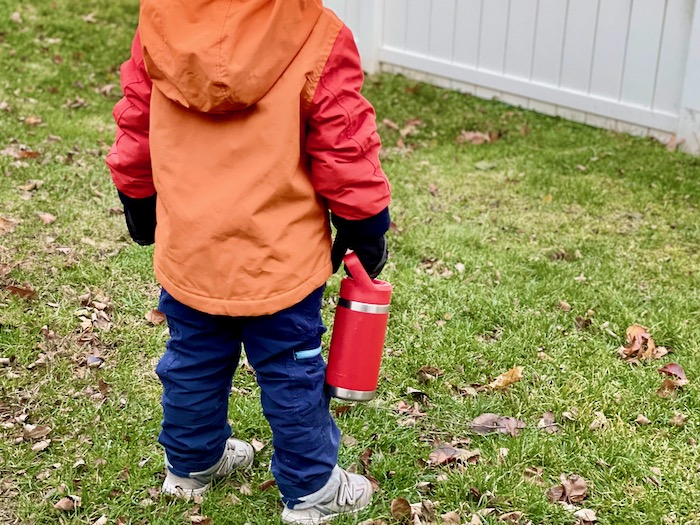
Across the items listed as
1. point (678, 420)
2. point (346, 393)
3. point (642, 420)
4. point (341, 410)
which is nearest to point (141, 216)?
point (346, 393)

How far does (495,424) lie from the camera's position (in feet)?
11.1

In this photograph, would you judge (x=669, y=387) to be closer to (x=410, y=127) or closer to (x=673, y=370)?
(x=673, y=370)

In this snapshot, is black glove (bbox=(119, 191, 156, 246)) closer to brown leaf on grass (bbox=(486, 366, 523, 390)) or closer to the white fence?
brown leaf on grass (bbox=(486, 366, 523, 390))

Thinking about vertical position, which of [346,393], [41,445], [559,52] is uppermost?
[346,393]

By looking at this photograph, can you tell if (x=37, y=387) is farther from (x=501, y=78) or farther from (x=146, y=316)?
(x=501, y=78)

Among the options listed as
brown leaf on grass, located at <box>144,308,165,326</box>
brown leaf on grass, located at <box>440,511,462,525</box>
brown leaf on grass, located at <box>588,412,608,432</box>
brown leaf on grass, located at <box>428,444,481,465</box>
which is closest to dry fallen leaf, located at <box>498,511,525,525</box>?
brown leaf on grass, located at <box>440,511,462,525</box>

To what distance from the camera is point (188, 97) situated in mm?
2152

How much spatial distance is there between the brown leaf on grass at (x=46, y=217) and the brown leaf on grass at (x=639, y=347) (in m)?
3.19

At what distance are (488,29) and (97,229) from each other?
4109 mm

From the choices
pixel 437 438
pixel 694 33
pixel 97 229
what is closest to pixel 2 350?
pixel 97 229

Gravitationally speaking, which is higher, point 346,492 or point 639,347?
point 346,492

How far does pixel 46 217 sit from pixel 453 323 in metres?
2.46

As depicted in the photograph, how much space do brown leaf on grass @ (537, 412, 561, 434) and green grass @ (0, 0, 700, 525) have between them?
1.2 inches

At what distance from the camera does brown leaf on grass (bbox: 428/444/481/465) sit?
3170 mm
